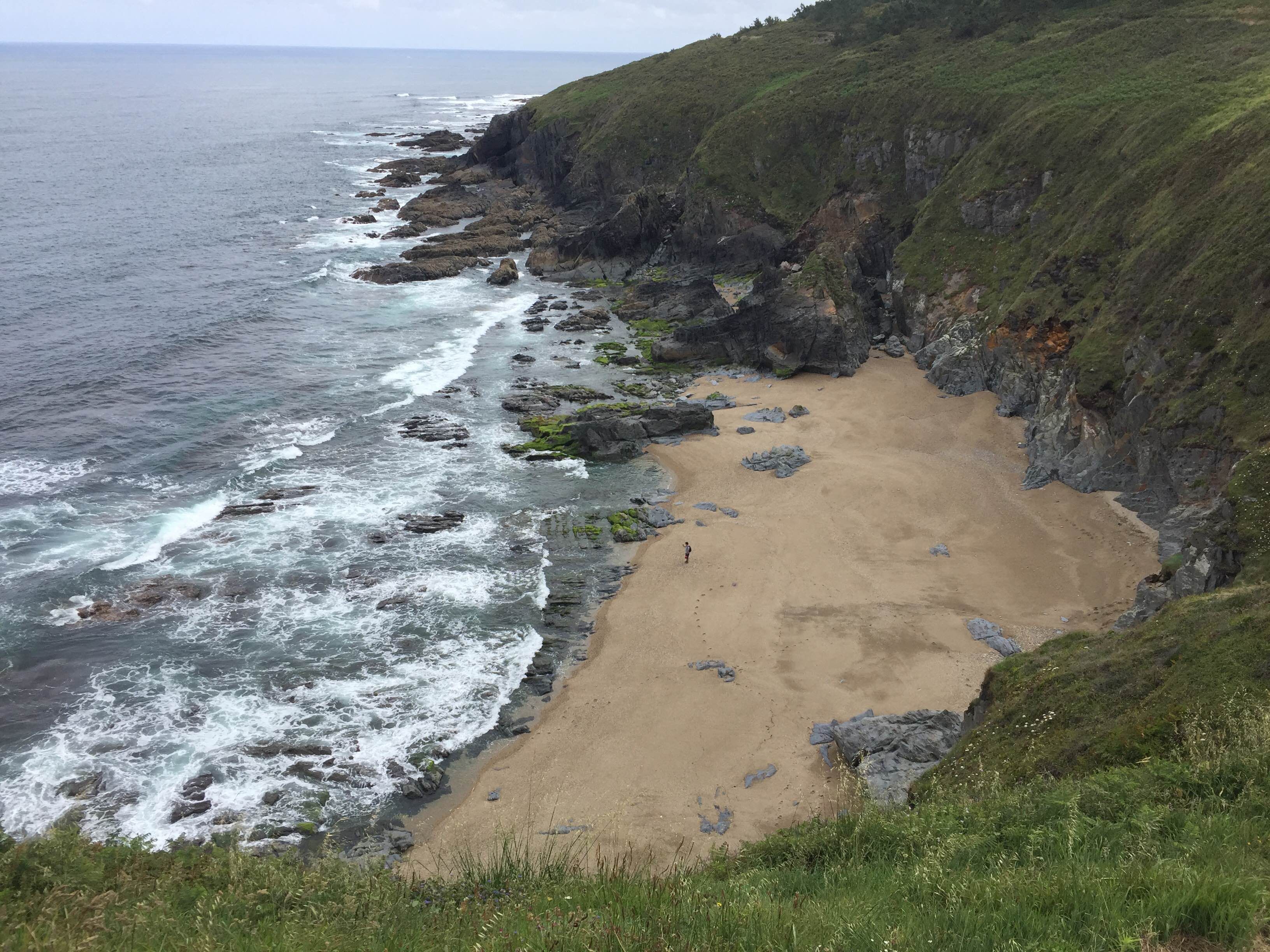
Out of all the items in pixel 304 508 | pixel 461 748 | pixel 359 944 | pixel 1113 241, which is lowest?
pixel 461 748

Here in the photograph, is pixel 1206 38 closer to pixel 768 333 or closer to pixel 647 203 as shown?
pixel 768 333

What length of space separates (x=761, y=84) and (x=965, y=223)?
46454mm

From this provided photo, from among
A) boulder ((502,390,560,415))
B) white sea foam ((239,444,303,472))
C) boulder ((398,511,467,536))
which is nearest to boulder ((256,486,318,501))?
white sea foam ((239,444,303,472))

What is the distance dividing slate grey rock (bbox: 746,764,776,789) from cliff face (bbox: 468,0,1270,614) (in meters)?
13.7

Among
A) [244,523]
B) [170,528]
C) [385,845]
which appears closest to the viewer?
[385,845]

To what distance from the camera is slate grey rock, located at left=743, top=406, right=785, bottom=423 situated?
164 ft

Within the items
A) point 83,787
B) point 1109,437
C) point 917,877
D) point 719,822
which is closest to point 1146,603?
point 1109,437

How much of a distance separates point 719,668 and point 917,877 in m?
18.8

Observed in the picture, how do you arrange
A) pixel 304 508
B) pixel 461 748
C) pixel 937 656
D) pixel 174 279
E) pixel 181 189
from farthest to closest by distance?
1. pixel 181 189
2. pixel 174 279
3. pixel 304 508
4. pixel 937 656
5. pixel 461 748

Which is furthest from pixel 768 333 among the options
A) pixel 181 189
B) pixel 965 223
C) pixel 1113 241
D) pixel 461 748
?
pixel 181 189

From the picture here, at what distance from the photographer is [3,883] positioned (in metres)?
12.1

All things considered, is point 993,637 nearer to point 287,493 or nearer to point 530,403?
point 530,403

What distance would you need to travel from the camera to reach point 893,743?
24.2 m

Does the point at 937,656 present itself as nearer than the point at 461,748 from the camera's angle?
No
